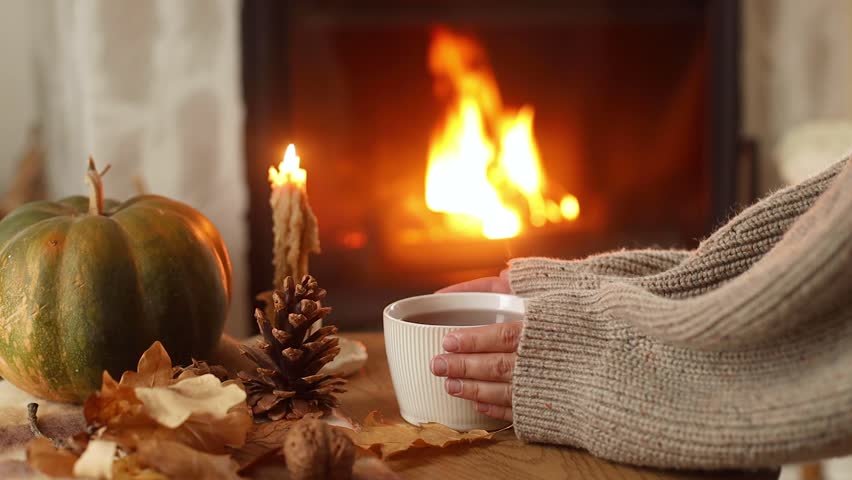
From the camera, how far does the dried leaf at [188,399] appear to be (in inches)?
20.4

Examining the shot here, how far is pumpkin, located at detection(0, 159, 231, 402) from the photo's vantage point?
63 cm

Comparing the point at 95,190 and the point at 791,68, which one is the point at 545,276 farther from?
the point at 791,68

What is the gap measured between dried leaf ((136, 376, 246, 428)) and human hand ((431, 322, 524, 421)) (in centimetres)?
15

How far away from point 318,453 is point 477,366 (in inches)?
5.8

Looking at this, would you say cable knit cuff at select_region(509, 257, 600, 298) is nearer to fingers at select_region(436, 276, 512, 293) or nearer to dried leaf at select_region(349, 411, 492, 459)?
fingers at select_region(436, 276, 512, 293)

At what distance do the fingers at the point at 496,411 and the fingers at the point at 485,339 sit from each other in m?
0.04

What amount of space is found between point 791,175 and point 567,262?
1037mm

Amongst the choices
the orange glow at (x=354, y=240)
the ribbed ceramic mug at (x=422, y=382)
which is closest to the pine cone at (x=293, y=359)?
the ribbed ceramic mug at (x=422, y=382)

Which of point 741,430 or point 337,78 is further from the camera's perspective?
point 337,78

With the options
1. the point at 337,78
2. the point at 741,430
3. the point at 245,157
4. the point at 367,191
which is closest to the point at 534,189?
the point at 367,191

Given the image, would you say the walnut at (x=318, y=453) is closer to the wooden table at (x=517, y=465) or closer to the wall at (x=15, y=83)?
the wooden table at (x=517, y=465)

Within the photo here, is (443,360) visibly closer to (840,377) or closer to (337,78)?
(840,377)

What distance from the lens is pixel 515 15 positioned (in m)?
1.75

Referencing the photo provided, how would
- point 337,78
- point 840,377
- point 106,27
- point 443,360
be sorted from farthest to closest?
point 337,78 → point 106,27 → point 443,360 → point 840,377
